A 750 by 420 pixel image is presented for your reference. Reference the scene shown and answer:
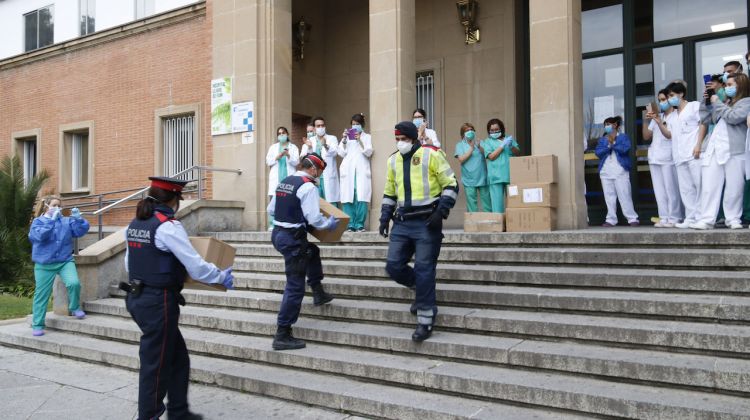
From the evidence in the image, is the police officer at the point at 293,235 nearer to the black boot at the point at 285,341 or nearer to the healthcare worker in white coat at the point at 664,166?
the black boot at the point at 285,341

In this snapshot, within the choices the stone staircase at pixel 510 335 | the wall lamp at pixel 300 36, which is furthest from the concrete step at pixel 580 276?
the wall lamp at pixel 300 36

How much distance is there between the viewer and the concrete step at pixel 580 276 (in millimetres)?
Result: 5496

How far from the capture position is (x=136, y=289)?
448 cm

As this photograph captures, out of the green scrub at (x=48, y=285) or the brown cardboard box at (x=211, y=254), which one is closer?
the brown cardboard box at (x=211, y=254)

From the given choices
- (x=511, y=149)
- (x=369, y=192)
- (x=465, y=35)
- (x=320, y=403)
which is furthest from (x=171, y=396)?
(x=465, y=35)

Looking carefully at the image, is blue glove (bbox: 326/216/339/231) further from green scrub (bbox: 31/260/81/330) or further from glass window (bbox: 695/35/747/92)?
glass window (bbox: 695/35/747/92)

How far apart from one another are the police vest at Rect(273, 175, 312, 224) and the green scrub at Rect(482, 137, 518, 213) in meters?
4.31

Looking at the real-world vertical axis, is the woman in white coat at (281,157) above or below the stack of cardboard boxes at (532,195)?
above

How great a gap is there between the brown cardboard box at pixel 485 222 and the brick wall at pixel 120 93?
25.1ft

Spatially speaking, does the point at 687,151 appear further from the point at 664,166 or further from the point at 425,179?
the point at 425,179

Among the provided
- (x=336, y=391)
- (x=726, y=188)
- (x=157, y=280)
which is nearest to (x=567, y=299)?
(x=336, y=391)

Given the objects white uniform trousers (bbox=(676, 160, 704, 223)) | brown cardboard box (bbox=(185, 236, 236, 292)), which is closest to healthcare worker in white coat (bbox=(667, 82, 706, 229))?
white uniform trousers (bbox=(676, 160, 704, 223))

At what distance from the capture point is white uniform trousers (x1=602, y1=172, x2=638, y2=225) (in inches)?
393

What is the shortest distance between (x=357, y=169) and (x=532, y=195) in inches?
131
